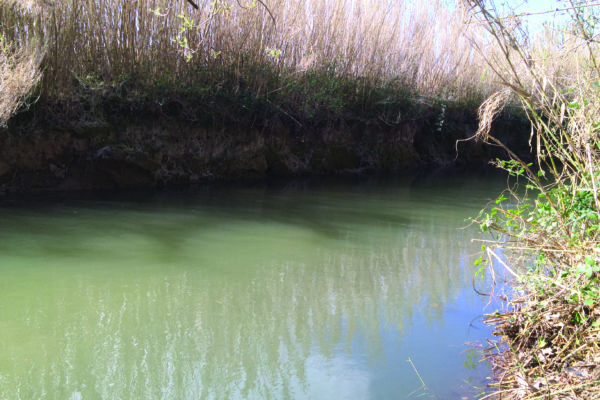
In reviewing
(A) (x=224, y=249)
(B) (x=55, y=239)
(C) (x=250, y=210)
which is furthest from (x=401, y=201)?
(B) (x=55, y=239)

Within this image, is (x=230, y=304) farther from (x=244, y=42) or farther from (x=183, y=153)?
(x=244, y=42)

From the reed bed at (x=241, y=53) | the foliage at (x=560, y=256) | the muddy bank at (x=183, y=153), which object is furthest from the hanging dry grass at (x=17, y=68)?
the foliage at (x=560, y=256)

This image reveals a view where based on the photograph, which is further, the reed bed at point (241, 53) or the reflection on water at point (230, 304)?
the reed bed at point (241, 53)

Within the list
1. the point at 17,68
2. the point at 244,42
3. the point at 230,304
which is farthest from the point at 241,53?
the point at 230,304

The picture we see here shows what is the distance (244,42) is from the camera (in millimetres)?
8656

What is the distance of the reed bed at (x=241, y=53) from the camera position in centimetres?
720

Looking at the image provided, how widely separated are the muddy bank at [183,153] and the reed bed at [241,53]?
0.36 m

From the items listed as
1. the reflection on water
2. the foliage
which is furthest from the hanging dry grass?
the foliage

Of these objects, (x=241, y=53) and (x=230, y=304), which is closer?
(x=230, y=304)

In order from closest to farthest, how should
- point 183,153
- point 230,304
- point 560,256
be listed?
point 560,256 < point 230,304 < point 183,153

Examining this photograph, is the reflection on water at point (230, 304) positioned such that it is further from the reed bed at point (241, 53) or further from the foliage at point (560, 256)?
the reed bed at point (241, 53)

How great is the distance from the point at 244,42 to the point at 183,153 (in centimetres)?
203

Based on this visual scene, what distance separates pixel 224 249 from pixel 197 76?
176 inches

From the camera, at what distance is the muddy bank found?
726 cm
